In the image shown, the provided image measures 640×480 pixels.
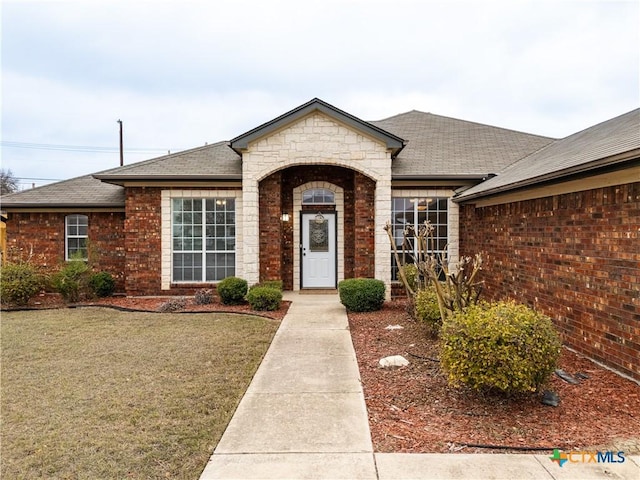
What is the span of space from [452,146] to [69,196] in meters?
11.8

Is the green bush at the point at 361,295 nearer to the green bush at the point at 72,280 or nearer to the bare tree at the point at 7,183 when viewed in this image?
the green bush at the point at 72,280

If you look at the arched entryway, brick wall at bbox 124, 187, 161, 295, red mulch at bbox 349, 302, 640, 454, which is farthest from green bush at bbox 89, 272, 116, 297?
red mulch at bbox 349, 302, 640, 454

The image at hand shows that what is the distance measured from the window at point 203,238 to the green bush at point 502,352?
8079 millimetres

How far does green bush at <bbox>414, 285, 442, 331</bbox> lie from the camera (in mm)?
6293

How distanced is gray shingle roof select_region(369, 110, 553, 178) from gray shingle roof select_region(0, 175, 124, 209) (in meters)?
8.39

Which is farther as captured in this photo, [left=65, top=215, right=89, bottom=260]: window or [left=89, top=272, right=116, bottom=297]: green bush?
[left=65, top=215, right=89, bottom=260]: window

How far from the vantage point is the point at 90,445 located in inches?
132

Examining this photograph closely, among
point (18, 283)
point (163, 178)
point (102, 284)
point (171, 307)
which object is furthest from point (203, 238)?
point (18, 283)

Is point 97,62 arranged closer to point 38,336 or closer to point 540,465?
point 38,336

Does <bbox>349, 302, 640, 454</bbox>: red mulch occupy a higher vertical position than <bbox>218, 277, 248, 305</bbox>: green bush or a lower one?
lower

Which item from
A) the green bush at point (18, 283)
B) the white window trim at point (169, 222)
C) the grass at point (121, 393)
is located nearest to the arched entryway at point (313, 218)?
the white window trim at point (169, 222)

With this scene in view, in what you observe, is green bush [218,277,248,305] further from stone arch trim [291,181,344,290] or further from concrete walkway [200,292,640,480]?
concrete walkway [200,292,640,480]

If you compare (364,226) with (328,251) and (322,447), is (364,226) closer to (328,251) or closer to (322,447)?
(328,251)

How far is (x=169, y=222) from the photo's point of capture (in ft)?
35.9
